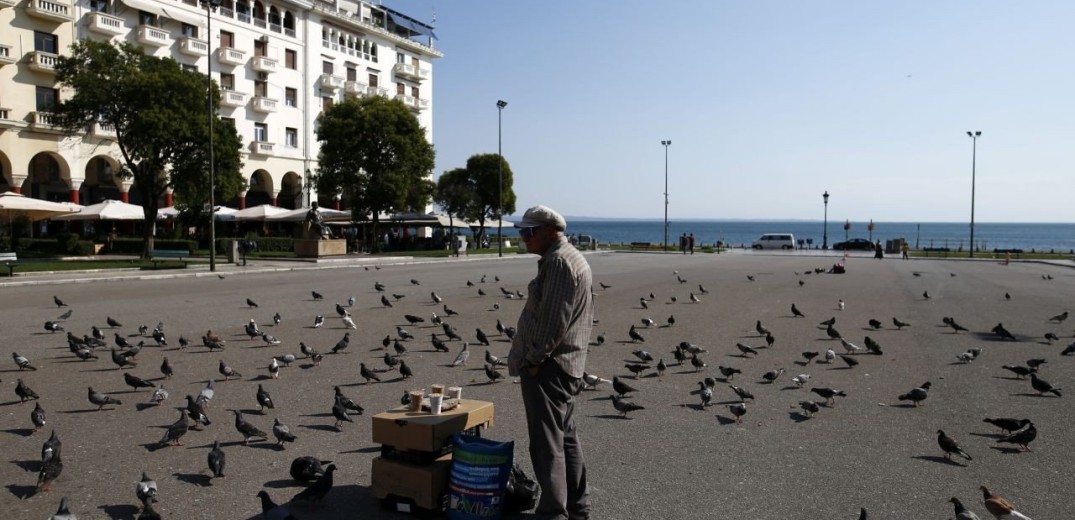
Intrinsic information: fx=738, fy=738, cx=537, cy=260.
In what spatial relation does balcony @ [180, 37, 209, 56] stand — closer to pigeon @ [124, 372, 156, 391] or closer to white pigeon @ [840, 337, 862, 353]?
pigeon @ [124, 372, 156, 391]

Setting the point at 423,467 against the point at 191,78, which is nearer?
the point at 423,467

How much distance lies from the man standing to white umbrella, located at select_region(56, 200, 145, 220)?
37.0 meters

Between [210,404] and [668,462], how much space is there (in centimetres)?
510

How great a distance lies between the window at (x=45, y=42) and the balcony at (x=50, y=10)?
1.00 meters

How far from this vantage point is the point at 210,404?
26.7ft

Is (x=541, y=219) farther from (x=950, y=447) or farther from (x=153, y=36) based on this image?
(x=153, y=36)

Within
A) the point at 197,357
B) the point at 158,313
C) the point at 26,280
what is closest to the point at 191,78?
the point at 26,280

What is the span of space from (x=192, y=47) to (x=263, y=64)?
19.8ft

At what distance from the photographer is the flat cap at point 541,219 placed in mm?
4742

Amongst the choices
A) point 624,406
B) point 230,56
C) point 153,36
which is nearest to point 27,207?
point 153,36

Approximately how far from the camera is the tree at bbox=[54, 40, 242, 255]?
3175cm

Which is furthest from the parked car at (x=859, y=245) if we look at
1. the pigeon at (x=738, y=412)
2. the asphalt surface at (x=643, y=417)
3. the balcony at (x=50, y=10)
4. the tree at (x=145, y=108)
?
the pigeon at (x=738, y=412)

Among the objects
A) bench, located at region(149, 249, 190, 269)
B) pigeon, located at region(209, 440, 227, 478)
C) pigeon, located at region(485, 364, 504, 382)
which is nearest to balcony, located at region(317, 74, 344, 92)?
bench, located at region(149, 249, 190, 269)

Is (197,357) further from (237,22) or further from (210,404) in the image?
(237,22)
